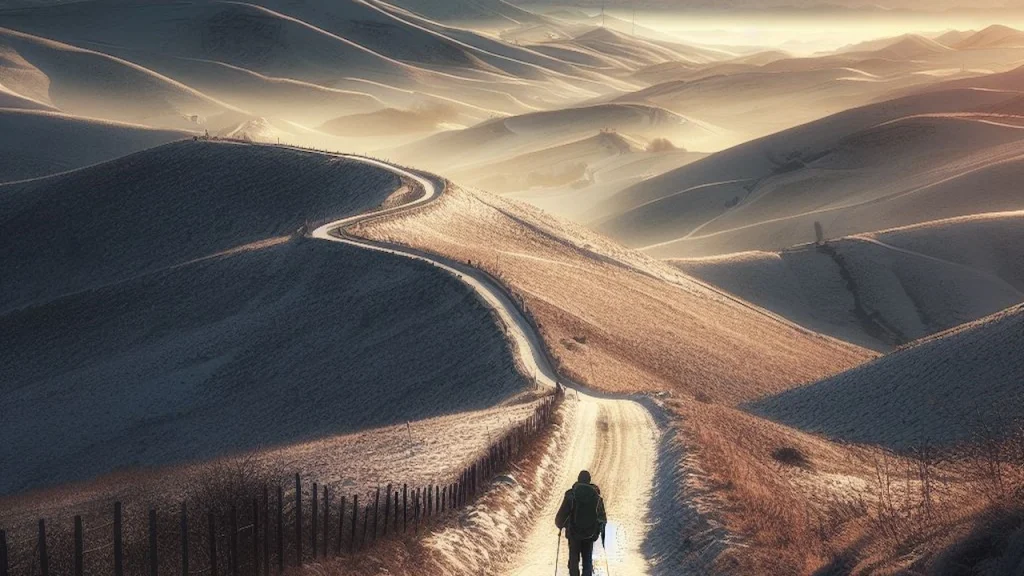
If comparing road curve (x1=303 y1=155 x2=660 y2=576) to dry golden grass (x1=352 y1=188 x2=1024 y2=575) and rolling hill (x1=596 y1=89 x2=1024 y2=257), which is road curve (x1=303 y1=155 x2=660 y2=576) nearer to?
dry golden grass (x1=352 y1=188 x2=1024 y2=575)

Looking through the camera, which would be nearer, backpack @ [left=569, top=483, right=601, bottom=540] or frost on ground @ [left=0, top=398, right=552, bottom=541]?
backpack @ [left=569, top=483, right=601, bottom=540]

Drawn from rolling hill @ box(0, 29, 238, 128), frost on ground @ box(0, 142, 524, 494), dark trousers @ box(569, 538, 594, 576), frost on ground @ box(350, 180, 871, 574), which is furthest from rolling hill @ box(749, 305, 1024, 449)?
rolling hill @ box(0, 29, 238, 128)

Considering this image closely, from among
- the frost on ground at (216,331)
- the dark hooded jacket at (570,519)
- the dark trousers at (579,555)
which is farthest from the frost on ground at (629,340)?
the frost on ground at (216,331)

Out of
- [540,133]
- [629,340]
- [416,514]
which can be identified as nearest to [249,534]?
[416,514]

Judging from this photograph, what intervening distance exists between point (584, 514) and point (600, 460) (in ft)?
30.6

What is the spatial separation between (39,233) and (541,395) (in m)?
48.9

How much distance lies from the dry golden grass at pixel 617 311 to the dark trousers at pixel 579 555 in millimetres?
19065

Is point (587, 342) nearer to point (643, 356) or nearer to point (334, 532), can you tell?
point (643, 356)

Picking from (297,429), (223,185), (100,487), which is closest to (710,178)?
(223,185)

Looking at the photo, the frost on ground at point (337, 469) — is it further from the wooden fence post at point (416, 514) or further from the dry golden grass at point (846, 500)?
the dry golden grass at point (846, 500)

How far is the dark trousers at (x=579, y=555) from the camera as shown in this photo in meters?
15.1

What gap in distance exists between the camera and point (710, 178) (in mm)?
121625

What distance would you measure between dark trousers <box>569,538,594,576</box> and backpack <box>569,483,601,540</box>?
0.57 ft

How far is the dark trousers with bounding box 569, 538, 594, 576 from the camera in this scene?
49.6ft
